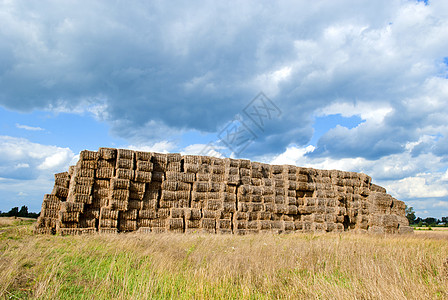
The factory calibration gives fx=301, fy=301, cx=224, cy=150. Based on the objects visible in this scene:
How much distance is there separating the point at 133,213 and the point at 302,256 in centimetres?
878

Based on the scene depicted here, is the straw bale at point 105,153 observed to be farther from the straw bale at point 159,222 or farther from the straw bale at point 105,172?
the straw bale at point 159,222

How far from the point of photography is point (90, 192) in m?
13.7

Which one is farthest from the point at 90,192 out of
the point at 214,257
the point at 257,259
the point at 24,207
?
the point at 24,207

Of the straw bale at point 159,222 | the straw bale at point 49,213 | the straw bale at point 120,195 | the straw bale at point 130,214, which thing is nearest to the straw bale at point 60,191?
the straw bale at point 49,213

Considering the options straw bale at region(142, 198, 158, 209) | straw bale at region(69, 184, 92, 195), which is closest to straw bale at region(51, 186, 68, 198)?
straw bale at region(69, 184, 92, 195)

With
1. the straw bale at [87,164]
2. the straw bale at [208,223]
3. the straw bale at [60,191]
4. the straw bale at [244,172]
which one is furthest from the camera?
the straw bale at [244,172]

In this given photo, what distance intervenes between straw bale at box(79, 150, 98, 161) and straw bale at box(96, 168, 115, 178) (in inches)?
24.6

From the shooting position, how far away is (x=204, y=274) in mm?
6172

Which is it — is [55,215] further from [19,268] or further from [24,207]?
[24,207]

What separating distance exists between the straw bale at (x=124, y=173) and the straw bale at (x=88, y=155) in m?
1.18

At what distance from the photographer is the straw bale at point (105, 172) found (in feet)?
46.3

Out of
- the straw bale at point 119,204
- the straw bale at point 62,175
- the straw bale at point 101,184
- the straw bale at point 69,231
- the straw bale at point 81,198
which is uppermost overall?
the straw bale at point 62,175

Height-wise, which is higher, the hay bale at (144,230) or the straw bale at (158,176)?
the straw bale at (158,176)

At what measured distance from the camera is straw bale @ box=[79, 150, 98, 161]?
1388 centimetres
